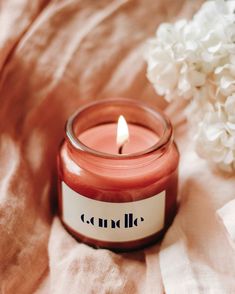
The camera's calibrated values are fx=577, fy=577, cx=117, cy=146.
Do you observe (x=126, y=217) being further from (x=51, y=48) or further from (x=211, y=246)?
(x=51, y=48)

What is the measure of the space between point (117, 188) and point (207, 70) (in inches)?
6.6

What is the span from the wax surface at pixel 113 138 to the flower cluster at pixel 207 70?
0.20 ft

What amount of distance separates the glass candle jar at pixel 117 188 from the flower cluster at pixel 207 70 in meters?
0.04

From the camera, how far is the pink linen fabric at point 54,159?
61 cm

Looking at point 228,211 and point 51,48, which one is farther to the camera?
point 51,48

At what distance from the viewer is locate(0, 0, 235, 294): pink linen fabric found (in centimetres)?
61

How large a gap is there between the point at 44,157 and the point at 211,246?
23 centimetres

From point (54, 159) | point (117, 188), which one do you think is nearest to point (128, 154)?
point (117, 188)

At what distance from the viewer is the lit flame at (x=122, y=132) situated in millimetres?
656

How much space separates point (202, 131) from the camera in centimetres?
67

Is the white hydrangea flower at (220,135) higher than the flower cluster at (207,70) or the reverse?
the reverse

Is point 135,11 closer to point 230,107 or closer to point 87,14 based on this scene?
point 87,14

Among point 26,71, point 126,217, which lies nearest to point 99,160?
point 126,217

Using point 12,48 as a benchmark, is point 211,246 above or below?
below
